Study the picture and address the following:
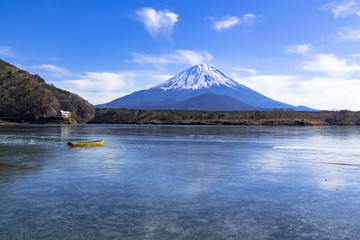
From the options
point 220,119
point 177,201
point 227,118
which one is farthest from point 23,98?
point 177,201

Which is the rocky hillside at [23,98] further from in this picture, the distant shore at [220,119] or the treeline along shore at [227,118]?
the treeline along shore at [227,118]

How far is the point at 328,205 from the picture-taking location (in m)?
9.19

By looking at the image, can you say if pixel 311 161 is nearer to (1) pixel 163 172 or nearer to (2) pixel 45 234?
(1) pixel 163 172

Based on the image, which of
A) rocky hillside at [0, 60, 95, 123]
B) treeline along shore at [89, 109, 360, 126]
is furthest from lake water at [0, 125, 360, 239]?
rocky hillside at [0, 60, 95, 123]

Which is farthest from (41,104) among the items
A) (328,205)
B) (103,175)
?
(328,205)

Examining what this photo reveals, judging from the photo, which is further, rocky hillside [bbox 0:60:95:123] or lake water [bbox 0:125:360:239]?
rocky hillside [bbox 0:60:95:123]

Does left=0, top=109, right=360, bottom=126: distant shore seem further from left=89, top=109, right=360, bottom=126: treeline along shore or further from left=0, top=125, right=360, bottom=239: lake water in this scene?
left=0, top=125, right=360, bottom=239: lake water

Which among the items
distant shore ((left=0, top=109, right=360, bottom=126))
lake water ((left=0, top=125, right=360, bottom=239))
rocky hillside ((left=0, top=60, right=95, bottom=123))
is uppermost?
rocky hillside ((left=0, top=60, right=95, bottom=123))

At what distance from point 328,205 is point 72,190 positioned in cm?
752

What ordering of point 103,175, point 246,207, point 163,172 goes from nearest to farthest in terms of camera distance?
point 246,207, point 103,175, point 163,172

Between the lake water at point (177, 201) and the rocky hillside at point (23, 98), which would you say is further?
the rocky hillside at point (23, 98)

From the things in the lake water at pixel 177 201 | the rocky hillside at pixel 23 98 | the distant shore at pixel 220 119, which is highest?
the rocky hillside at pixel 23 98

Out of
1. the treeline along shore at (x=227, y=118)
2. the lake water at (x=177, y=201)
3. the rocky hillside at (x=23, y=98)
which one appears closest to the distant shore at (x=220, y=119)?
the treeline along shore at (x=227, y=118)

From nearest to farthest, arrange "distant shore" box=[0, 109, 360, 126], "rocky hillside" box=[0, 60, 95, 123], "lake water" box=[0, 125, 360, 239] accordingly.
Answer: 1. "lake water" box=[0, 125, 360, 239]
2. "distant shore" box=[0, 109, 360, 126]
3. "rocky hillside" box=[0, 60, 95, 123]
